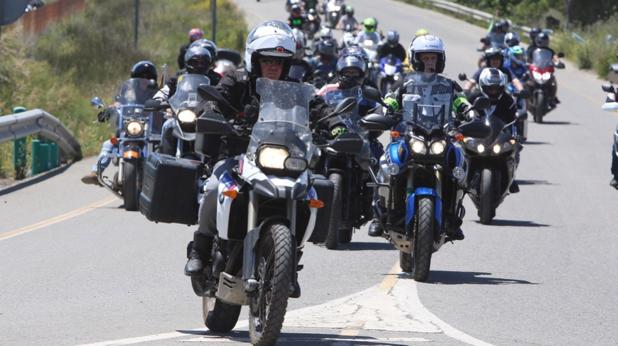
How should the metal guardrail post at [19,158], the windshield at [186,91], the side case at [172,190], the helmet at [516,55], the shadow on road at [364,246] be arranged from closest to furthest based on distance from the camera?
1. the side case at [172,190]
2. the shadow on road at [364,246]
3. the windshield at [186,91]
4. the metal guardrail post at [19,158]
5. the helmet at [516,55]

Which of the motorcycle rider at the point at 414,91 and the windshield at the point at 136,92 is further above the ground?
the motorcycle rider at the point at 414,91

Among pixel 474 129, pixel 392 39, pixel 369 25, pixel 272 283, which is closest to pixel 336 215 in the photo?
pixel 474 129

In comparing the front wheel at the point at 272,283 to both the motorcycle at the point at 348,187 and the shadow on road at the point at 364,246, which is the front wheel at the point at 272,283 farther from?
the shadow on road at the point at 364,246

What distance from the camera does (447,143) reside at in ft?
46.8

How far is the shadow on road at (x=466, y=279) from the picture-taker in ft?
45.8

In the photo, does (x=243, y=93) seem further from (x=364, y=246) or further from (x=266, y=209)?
(x=364, y=246)

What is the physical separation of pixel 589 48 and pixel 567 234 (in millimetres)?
33221

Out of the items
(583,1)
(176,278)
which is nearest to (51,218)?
(176,278)

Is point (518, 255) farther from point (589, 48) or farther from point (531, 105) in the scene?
point (589, 48)

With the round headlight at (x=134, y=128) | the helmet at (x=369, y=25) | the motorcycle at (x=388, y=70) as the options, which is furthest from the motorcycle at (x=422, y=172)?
the helmet at (x=369, y=25)

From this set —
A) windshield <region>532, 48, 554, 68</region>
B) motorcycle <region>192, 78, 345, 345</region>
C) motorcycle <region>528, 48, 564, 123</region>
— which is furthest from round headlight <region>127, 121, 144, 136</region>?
windshield <region>532, 48, 554, 68</region>

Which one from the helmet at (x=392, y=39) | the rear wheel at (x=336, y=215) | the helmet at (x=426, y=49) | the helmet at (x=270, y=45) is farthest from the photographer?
the helmet at (x=392, y=39)

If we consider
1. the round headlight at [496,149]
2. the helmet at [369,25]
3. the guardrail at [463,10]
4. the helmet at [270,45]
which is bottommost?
the guardrail at [463,10]

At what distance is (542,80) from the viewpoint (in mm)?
34469
